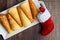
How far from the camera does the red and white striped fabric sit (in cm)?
107

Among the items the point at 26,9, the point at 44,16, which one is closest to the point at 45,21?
the point at 44,16

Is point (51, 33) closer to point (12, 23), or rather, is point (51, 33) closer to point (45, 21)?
point (45, 21)

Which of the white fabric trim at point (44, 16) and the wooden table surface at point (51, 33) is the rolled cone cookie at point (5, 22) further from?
the white fabric trim at point (44, 16)

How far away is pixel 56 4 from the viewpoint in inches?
43.4

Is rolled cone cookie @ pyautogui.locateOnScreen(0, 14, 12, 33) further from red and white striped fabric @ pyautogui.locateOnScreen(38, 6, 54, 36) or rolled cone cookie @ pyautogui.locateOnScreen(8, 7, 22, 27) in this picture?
red and white striped fabric @ pyautogui.locateOnScreen(38, 6, 54, 36)

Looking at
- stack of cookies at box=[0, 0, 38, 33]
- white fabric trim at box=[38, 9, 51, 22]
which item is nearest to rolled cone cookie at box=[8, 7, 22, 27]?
stack of cookies at box=[0, 0, 38, 33]

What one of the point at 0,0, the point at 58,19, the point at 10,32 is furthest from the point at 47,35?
the point at 0,0

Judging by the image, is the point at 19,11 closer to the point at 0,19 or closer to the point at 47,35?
the point at 0,19

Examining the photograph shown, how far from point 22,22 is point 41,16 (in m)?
0.11

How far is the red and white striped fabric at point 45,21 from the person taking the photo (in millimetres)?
1072

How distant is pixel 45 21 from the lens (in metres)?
1.08

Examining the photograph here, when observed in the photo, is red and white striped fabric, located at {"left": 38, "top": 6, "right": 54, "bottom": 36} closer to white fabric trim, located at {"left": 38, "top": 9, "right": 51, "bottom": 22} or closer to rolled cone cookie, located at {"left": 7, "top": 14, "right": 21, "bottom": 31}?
white fabric trim, located at {"left": 38, "top": 9, "right": 51, "bottom": 22}

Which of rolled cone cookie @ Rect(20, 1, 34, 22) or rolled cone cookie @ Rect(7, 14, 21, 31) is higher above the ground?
rolled cone cookie @ Rect(20, 1, 34, 22)

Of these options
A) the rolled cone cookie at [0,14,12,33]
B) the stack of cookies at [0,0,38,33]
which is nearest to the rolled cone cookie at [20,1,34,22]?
the stack of cookies at [0,0,38,33]
